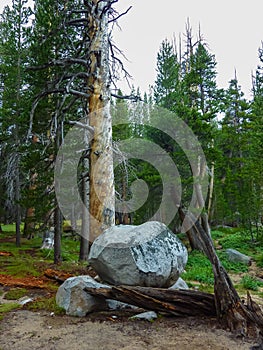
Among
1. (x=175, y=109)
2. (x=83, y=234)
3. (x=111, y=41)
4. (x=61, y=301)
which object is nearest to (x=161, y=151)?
(x=175, y=109)

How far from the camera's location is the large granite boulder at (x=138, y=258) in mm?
4785

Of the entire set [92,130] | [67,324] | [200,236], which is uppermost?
[92,130]

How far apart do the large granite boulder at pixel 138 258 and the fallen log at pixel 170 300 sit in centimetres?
47

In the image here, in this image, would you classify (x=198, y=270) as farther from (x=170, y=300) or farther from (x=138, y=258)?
(x=170, y=300)

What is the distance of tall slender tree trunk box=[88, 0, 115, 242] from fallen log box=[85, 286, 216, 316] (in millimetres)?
2084

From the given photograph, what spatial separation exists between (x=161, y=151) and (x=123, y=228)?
33.1 feet

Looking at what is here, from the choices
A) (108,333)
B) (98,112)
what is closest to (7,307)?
(108,333)

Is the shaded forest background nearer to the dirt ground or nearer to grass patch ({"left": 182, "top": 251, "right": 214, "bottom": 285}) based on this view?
grass patch ({"left": 182, "top": 251, "right": 214, "bottom": 285})

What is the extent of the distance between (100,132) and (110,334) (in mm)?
3945

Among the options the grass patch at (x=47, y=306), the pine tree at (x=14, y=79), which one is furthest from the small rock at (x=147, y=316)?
the pine tree at (x=14, y=79)

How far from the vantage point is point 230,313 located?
151 inches

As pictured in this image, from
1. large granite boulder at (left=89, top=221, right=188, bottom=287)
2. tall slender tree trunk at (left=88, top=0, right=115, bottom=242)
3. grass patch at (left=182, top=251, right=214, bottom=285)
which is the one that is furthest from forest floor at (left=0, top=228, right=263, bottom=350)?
grass patch at (left=182, top=251, right=214, bottom=285)

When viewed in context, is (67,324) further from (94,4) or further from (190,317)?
(94,4)

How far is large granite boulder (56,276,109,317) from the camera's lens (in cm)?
447
